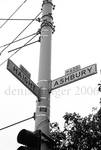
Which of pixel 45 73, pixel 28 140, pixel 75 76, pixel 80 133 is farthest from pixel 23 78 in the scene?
pixel 80 133

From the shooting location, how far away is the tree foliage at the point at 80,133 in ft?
53.2

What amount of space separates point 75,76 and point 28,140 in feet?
6.63

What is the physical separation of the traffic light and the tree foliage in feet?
41.0

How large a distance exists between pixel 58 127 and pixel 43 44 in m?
14.1

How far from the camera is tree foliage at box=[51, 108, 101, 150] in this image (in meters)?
16.2

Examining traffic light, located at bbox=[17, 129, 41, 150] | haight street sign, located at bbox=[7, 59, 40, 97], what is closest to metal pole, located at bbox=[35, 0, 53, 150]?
haight street sign, located at bbox=[7, 59, 40, 97]

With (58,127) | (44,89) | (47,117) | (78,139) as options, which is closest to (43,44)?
(44,89)

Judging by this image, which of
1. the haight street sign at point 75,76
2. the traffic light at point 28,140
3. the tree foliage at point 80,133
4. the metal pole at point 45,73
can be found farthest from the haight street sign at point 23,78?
the tree foliage at point 80,133

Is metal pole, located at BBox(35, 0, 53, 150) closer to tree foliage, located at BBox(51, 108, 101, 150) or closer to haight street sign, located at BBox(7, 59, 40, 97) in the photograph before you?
haight street sign, located at BBox(7, 59, 40, 97)

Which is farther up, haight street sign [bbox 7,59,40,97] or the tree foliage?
haight street sign [bbox 7,59,40,97]

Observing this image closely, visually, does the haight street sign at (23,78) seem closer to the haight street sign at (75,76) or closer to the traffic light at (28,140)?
the haight street sign at (75,76)

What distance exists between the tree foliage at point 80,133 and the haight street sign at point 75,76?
10.9 metres

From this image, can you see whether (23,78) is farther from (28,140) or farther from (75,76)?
(28,140)

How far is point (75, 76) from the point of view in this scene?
514 cm
